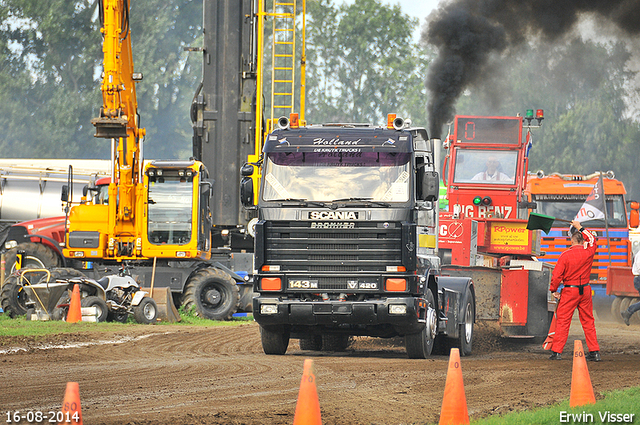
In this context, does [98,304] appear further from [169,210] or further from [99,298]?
[169,210]

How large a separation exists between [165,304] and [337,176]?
26.4ft

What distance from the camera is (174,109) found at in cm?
6456

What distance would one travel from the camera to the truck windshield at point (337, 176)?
40.5ft

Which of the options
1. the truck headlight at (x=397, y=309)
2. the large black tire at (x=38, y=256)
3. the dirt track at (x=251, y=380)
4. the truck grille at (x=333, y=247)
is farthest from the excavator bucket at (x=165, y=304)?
the truck headlight at (x=397, y=309)

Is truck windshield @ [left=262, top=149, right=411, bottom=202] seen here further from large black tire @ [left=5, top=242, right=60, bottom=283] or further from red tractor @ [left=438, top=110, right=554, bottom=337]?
large black tire @ [left=5, top=242, right=60, bottom=283]

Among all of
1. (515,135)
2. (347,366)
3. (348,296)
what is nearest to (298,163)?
(348,296)

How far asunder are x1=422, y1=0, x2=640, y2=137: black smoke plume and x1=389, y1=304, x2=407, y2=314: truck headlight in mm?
14247

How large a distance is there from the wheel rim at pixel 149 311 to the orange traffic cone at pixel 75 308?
53.7 inches

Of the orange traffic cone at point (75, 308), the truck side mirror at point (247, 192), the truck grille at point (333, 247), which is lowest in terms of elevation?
the orange traffic cone at point (75, 308)

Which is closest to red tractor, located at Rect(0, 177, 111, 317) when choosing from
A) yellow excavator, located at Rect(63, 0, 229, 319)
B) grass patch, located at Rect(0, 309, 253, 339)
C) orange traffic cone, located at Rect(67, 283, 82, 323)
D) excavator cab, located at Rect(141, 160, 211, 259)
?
grass patch, located at Rect(0, 309, 253, 339)

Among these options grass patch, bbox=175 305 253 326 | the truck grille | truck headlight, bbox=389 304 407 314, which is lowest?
grass patch, bbox=175 305 253 326

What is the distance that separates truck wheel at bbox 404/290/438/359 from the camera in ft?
42.6

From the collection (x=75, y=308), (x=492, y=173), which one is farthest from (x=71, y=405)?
(x=492, y=173)

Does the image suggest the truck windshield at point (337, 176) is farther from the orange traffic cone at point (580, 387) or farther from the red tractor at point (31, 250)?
the red tractor at point (31, 250)
